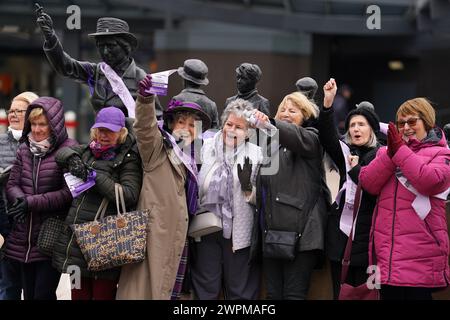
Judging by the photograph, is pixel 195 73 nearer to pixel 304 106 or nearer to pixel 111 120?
pixel 304 106

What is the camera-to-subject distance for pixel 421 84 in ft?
52.9

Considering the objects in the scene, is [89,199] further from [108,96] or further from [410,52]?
[410,52]

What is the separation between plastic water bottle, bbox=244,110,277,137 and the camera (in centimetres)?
524

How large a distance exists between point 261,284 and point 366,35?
12.0 metres

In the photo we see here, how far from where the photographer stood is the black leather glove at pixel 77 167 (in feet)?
17.3

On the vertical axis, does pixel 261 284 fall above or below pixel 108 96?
below

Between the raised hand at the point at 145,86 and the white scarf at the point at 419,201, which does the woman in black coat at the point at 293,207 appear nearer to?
the white scarf at the point at 419,201

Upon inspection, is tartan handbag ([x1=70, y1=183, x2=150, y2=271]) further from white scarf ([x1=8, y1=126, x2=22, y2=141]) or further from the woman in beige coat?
white scarf ([x1=8, y1=126, x2=22, y2=141])

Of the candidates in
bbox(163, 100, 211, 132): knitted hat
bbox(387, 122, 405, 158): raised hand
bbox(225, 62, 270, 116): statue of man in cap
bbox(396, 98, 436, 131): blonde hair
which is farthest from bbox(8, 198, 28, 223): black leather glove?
bbox(396, 98, 436, 131): blonde hair

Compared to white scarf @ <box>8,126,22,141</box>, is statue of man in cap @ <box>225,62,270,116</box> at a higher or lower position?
higher

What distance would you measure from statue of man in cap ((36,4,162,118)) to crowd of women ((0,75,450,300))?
1.51 ft

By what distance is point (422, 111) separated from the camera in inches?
207

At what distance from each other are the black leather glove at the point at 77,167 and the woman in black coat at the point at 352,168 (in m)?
1.53
